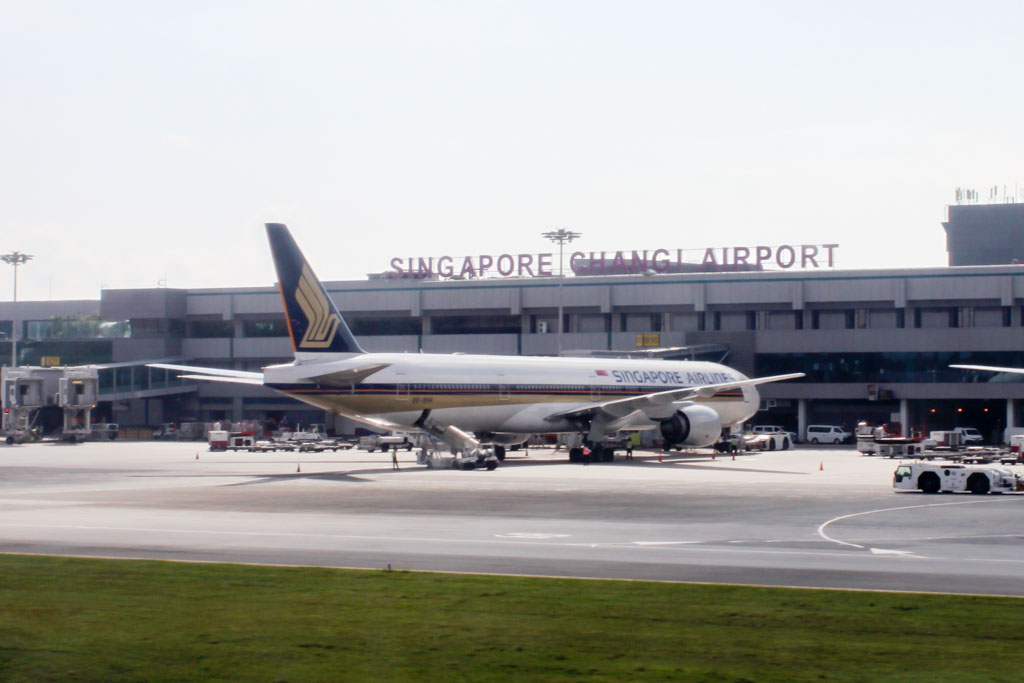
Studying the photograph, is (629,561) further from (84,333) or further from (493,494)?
(84,333)

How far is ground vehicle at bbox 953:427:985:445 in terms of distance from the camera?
77.6m

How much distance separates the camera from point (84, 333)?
105562 millimetres

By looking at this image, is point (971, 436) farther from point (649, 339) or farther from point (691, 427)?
point (691, 427)

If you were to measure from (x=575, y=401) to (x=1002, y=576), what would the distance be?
136 ft

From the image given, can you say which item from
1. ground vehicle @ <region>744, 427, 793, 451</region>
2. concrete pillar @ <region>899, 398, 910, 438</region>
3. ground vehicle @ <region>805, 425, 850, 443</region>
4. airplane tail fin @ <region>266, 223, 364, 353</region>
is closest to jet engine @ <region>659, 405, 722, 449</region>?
ground vehicle @ <region>744, 427, 793, 451</region>

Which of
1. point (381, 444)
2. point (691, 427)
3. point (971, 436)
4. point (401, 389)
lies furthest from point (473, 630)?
point (971, 436)

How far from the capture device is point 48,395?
8688 cm

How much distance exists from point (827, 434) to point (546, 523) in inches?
2337

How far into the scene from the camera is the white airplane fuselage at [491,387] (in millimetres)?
49188

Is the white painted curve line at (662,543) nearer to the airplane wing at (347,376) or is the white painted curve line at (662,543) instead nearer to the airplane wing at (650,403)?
the airplane wing at (347,376)

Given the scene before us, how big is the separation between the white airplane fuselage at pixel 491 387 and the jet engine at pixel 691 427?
39.8 inches

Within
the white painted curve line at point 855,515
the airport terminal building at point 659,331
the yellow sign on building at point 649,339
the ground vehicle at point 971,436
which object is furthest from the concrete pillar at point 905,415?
the white painted curve line at point 855,515

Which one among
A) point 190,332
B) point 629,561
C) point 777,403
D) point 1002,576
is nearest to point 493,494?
point 629,561

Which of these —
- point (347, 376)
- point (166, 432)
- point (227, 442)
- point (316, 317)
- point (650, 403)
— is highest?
point (316, 317)
